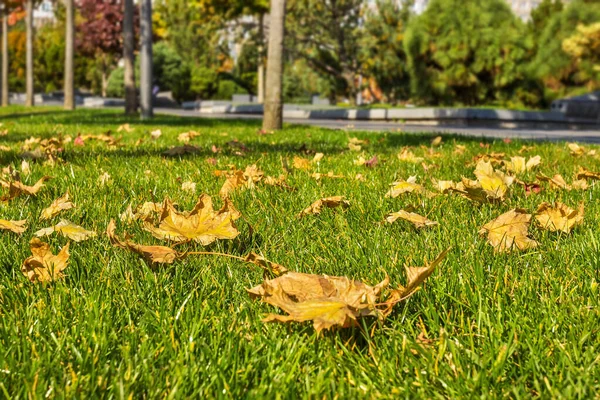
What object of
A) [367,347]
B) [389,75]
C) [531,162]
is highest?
[389,75]

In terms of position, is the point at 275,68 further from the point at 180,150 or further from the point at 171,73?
the point at 171,73

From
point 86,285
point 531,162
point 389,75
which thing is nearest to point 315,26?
point 389,75

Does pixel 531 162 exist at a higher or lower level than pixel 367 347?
higher

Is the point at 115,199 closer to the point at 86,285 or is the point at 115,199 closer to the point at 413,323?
the point at 86,285

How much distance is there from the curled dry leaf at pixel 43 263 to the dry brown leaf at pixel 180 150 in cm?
323

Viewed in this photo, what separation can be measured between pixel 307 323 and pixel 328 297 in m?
0.08

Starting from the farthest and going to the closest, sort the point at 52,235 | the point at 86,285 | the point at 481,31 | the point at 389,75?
the point at 389,75 → the point at 481,31 → the point at 52,235 → the point at 86,285

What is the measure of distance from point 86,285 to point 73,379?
1.91ft

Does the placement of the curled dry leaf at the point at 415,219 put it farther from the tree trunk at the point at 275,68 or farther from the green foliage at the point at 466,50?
the green foliage at the point at 466,50

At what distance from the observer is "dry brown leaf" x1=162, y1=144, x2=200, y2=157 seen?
5051 millimetres

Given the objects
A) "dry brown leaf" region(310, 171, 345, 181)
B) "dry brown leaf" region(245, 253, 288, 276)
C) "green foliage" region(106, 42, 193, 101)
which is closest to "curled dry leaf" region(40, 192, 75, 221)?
"dry brown leaf" region(245, 253, 288, 276)

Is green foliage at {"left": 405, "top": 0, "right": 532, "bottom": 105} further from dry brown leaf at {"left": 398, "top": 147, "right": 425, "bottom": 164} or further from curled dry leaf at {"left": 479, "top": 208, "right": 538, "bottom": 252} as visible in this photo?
curled dry leaf at {"left": 479, "top": 208, "right": 538, "bottom": 252}

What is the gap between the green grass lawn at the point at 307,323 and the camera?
1.21 m

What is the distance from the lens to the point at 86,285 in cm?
172
